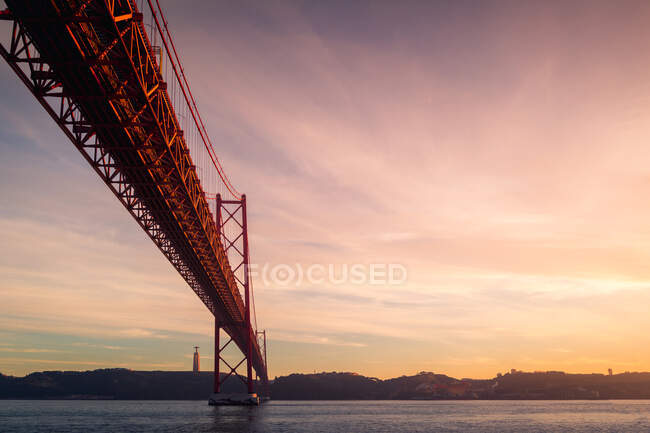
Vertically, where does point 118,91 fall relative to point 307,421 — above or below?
above

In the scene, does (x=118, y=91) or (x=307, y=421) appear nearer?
(x=118, y=91)

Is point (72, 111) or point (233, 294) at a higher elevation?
point (72, 111)

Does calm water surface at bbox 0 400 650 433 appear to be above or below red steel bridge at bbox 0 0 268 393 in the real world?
below

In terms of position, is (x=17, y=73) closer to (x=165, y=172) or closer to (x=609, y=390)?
(x=165, y=172)

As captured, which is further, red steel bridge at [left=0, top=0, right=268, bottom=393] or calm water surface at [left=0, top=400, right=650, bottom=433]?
calm water surface at [left=0, top=400, right=650, bottom=433]

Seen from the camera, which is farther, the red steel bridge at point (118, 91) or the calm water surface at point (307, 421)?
the calm water surface at point (307, 421)

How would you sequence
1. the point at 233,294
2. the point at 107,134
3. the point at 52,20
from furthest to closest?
1. the point at 233,294
2. the point at 107,134
3. the point at 52,20

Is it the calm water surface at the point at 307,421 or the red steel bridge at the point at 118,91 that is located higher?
the red steel bridge at the point at 118,91

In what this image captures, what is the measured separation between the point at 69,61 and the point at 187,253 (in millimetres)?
20252

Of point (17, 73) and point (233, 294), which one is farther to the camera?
point (233, 294)

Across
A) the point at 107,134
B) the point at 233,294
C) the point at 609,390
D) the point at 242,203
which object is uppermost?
the point at 242,203

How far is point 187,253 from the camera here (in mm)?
32312

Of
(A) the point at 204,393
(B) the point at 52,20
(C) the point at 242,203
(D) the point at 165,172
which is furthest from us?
(A) the point at 204,393

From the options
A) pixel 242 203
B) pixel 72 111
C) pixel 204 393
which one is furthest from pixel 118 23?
pixel 204 393
